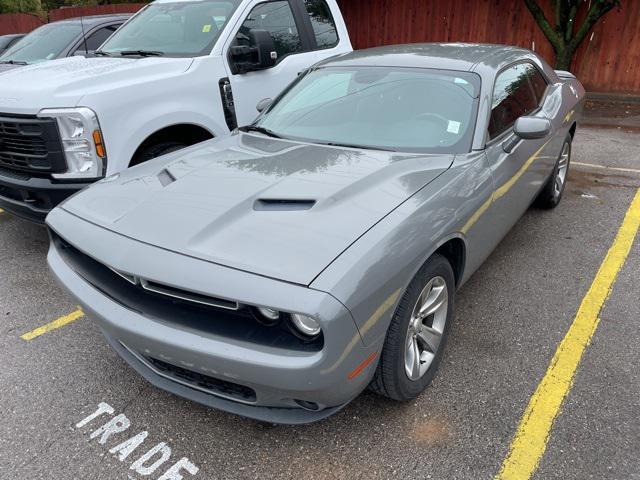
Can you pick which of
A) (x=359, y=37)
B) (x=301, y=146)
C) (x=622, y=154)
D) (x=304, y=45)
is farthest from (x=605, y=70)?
(x=301, y=146)

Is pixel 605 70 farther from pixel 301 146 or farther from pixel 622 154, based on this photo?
pixel 301 146

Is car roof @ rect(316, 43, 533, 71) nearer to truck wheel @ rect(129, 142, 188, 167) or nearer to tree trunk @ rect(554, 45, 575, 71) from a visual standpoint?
truck wheel @ rect(129, 142, 188, 167)

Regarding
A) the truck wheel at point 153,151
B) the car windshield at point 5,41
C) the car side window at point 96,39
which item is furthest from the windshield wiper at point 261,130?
the car windshield at point 5,41

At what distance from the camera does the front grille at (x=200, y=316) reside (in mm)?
1998

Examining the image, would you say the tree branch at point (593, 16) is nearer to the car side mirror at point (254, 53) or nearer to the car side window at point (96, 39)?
the car side mirror at point (254, 53)

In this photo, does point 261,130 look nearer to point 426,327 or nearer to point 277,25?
point 426,327

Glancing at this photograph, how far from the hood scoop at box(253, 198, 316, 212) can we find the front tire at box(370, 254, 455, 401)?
0.60m

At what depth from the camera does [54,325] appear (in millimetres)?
3377

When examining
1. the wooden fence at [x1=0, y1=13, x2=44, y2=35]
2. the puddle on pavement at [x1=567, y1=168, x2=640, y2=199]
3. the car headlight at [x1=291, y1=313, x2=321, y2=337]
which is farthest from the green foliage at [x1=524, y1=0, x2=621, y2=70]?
the wooden fence at [x1=0, y1=13, x2=44, y2=35]

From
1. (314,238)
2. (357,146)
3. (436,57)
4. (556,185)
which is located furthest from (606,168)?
(314,238)

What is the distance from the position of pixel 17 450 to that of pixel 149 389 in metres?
0.64

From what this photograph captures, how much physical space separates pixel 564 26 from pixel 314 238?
1037 centimetres

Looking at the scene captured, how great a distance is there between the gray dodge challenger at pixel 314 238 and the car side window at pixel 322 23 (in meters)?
2.14

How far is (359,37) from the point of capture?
1367 centimetres
